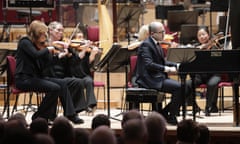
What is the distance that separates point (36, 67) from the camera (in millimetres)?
7562

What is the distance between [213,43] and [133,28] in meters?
3.46

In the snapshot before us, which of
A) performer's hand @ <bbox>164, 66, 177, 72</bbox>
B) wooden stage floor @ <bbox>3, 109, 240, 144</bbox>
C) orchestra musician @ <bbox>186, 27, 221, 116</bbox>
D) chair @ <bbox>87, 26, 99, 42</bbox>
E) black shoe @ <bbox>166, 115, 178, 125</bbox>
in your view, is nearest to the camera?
wooden stage floor @ <bbox>3, 109, 240, 144</bbox>

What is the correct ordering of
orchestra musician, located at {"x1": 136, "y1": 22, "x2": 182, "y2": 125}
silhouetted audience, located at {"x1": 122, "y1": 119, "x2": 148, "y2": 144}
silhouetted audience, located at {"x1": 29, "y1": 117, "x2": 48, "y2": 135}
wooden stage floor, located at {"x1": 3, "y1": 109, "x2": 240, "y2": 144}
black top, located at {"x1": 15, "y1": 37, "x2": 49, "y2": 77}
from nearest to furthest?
1. silhouetted audience, located at {"x1": 122, "y1": 119, "x2": 148, "y2": 144}
2. silhouetted audience, located at {"x1": 29, "y1": 117, "x2": 48, "y2": 135}
3. wooden stage floor, located at {"x1": 3, "y1": 109, "x2": 240, "y2": 144}
4. black top, located at {"x1": 15, "y1": 37, "x2": 49, "y2": 77}
5. orchestra musician, located at {"x1": 136, "y1": 22, "x2": 182, "y2": 125}

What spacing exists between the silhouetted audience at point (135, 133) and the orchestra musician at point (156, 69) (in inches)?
160

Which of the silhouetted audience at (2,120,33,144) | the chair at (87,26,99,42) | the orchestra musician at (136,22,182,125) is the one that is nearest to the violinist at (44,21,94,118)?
the orchestra musician at (136,22,182,125)

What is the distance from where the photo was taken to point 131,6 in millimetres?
11164

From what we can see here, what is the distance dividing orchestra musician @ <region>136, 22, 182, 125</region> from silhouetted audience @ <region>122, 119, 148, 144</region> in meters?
4.07

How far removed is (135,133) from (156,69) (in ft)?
14.0

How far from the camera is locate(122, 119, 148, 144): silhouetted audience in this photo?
3.47m

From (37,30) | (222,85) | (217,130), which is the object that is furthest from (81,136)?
(222,85)

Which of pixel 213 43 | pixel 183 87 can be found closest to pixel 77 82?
pixel 183 87

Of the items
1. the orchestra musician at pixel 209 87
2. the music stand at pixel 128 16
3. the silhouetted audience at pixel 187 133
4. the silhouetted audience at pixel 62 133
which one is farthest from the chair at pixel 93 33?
the silhouetted audience at pixel 62 133

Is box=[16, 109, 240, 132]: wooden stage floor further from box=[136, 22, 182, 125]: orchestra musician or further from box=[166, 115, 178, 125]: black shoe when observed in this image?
box=[136, 22, 182, 125]: orchestra musician

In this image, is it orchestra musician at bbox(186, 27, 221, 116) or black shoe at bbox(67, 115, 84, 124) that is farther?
orchestra musician at bbox(186, 27, 221, 116)
